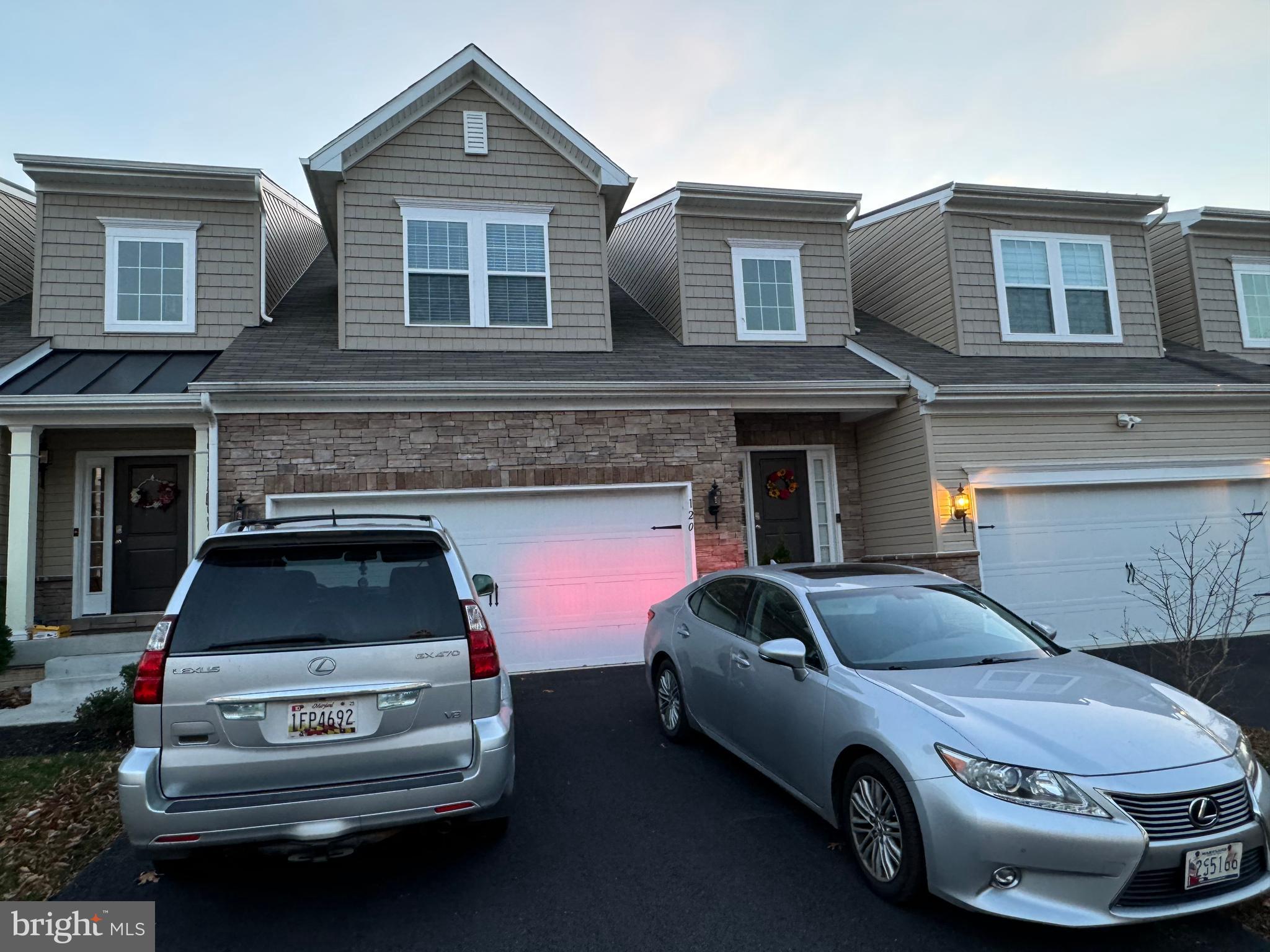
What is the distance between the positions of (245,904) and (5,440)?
8054 mm

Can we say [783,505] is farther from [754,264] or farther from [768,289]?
[754,264]

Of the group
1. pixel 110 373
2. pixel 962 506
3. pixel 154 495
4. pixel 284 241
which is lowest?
pixel 962 506

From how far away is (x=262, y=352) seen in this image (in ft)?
29.4

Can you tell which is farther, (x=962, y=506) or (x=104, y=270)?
(x=104, y=270)

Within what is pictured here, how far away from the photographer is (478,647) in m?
3.34

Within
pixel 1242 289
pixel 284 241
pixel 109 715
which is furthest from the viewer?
pixel 1242 289

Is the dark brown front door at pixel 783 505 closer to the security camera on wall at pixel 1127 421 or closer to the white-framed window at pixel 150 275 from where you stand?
the security camera on wall at pixel 1127 421

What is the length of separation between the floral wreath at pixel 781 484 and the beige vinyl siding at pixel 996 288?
3.20 m

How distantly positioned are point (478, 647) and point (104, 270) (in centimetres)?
954

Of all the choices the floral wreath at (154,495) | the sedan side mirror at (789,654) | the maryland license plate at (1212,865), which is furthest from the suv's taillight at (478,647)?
the floral wreath at (154,495)

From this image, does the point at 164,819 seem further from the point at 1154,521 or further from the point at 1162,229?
the point at 1162,229

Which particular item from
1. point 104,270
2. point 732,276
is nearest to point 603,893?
Result: point 732,276

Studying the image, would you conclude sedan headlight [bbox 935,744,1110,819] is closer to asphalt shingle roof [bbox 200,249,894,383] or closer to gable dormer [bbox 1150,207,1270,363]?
asphalt shingle roof [bbox 200,249,894,383]

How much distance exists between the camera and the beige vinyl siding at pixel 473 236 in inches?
376
